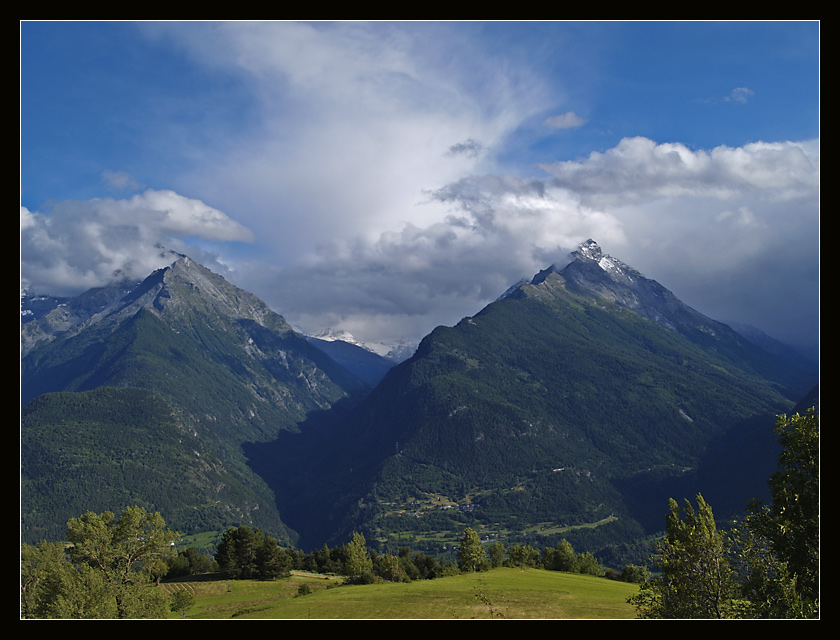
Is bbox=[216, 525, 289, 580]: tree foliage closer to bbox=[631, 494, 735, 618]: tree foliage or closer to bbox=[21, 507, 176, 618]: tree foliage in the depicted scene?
bbox=[21, 507, 176, 618]: tree foliage

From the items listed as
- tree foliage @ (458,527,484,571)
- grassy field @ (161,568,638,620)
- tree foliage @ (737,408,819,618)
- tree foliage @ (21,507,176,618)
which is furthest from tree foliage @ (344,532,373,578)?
tree foliage @ (737,408,819,618)

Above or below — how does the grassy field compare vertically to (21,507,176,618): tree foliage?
below

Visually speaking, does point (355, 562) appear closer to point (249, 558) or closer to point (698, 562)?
point (249, 558)

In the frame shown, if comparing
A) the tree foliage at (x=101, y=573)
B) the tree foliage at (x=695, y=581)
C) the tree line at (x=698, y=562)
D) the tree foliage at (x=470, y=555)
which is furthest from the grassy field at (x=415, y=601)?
the tree foliage at (x=470, y=555)

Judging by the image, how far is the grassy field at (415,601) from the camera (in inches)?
1844

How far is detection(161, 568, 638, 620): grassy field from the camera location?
154 ft

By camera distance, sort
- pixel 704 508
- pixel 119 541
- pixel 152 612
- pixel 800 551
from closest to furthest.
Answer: pixel 800 551
pixel 704 508
pixel 152 612
pixel 119 541

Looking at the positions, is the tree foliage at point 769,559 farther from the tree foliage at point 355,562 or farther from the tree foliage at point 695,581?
the tree foliage at point 355,562

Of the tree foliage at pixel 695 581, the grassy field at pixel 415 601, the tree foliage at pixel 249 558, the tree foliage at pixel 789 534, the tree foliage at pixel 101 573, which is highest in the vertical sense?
the tree foliage at pixel 789 534

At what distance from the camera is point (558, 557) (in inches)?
5010

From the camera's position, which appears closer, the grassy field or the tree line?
→ the tree line
